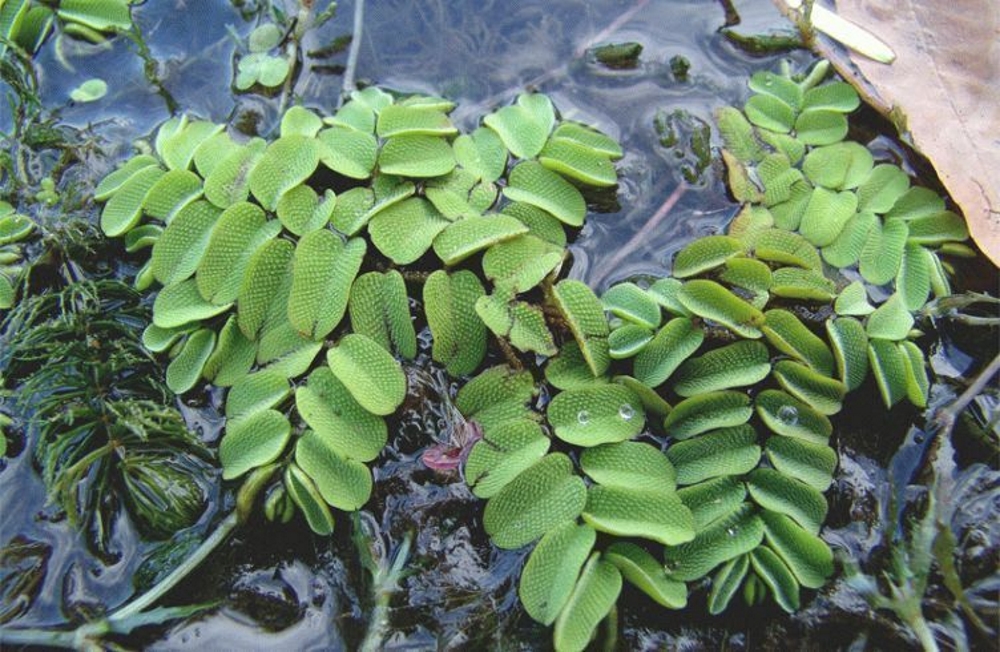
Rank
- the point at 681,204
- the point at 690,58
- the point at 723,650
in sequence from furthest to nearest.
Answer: the point at 690,58 → the point at 681,204 → the point at 723,650

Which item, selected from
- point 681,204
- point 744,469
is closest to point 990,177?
point 681,204

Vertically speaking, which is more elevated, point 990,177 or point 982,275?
point 990,177

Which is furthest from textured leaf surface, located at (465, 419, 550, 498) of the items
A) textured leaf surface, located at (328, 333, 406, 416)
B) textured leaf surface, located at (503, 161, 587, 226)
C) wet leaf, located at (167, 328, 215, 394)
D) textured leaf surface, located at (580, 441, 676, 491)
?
wet leaf, located at (167, 328, 215, 394)

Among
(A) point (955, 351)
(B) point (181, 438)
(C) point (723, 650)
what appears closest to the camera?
(C) point (723, 650)

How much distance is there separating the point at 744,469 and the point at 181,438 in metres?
Answer: 1.23

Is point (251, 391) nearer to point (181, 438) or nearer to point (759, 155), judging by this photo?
point (181, 438)

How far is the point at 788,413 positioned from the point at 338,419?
0.99 m

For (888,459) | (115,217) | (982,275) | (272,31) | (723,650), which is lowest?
(723,650)

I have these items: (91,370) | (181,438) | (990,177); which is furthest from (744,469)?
(91,370)

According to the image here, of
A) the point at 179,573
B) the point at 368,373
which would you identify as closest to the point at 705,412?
the point at 368,373

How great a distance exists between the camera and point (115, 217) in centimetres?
208

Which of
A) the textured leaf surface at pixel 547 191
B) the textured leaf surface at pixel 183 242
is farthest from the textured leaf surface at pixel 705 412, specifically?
the textured leaf surface at pixel 183 242

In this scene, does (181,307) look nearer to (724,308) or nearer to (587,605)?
(587,605)

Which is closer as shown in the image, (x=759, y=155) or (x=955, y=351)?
(x=955, y=351)
